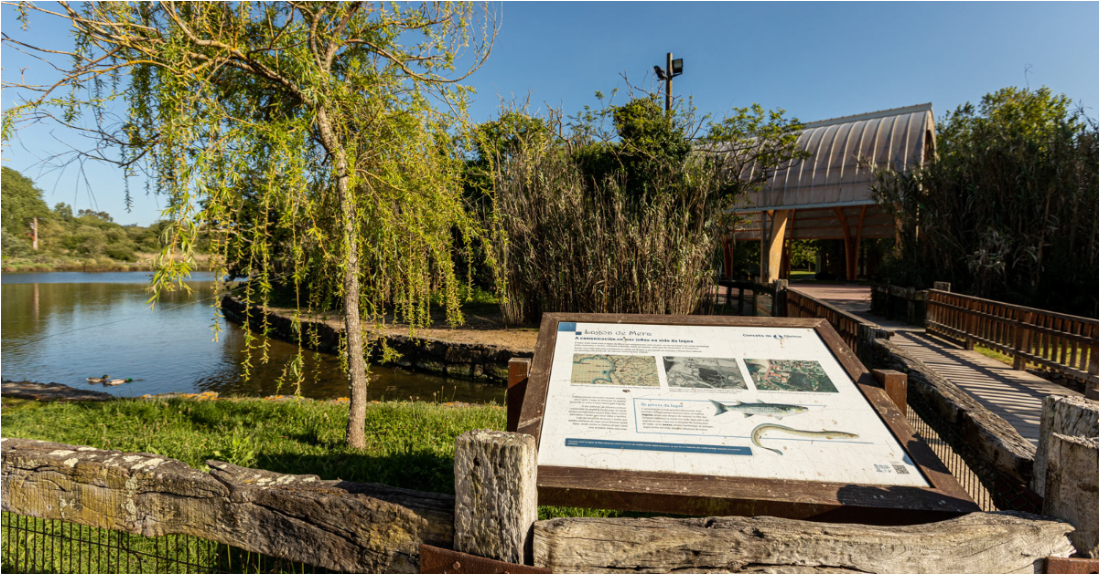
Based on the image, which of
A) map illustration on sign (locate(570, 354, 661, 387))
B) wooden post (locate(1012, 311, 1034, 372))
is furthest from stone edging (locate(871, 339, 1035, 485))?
wooden post (locate(1012, 311, 1034, 372))

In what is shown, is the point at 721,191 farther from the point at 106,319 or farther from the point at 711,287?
the point at 106,319

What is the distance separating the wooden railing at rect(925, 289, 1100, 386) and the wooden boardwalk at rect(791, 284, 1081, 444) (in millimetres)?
201

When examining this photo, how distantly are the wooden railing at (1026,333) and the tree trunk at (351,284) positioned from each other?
23.9 ft

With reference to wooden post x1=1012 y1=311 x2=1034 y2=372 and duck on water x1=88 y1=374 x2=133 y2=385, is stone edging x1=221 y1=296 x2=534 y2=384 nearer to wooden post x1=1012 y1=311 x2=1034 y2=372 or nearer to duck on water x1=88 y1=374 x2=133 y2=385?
duck on water x1=88 y1=374 x2=133 y2=385

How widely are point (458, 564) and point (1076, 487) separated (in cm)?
187

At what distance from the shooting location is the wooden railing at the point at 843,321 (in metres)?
4.46

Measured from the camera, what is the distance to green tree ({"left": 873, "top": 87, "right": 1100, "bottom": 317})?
949 cm

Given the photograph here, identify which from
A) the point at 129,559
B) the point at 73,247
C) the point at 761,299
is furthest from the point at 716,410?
the point at 73,247

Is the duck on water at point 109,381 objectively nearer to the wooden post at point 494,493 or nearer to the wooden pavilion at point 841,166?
the wooden post at point 494,493

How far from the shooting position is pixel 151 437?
421cm

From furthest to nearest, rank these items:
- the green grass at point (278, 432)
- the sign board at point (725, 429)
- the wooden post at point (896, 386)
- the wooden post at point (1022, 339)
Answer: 1. the wooden post at point (1022, 339)
2. the green grass at point (278, 432)
3. the wooden post at point (896, 386)
4. the sign board at point (725, 429)

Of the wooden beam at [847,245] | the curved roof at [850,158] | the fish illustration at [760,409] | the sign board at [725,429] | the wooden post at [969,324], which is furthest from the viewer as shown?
the wooden beam at [847,245]

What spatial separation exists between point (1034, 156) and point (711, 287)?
6.68m

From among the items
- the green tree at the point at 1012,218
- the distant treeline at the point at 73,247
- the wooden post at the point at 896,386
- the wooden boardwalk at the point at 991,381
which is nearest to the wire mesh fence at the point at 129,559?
the wooden post at the point at 896,386
